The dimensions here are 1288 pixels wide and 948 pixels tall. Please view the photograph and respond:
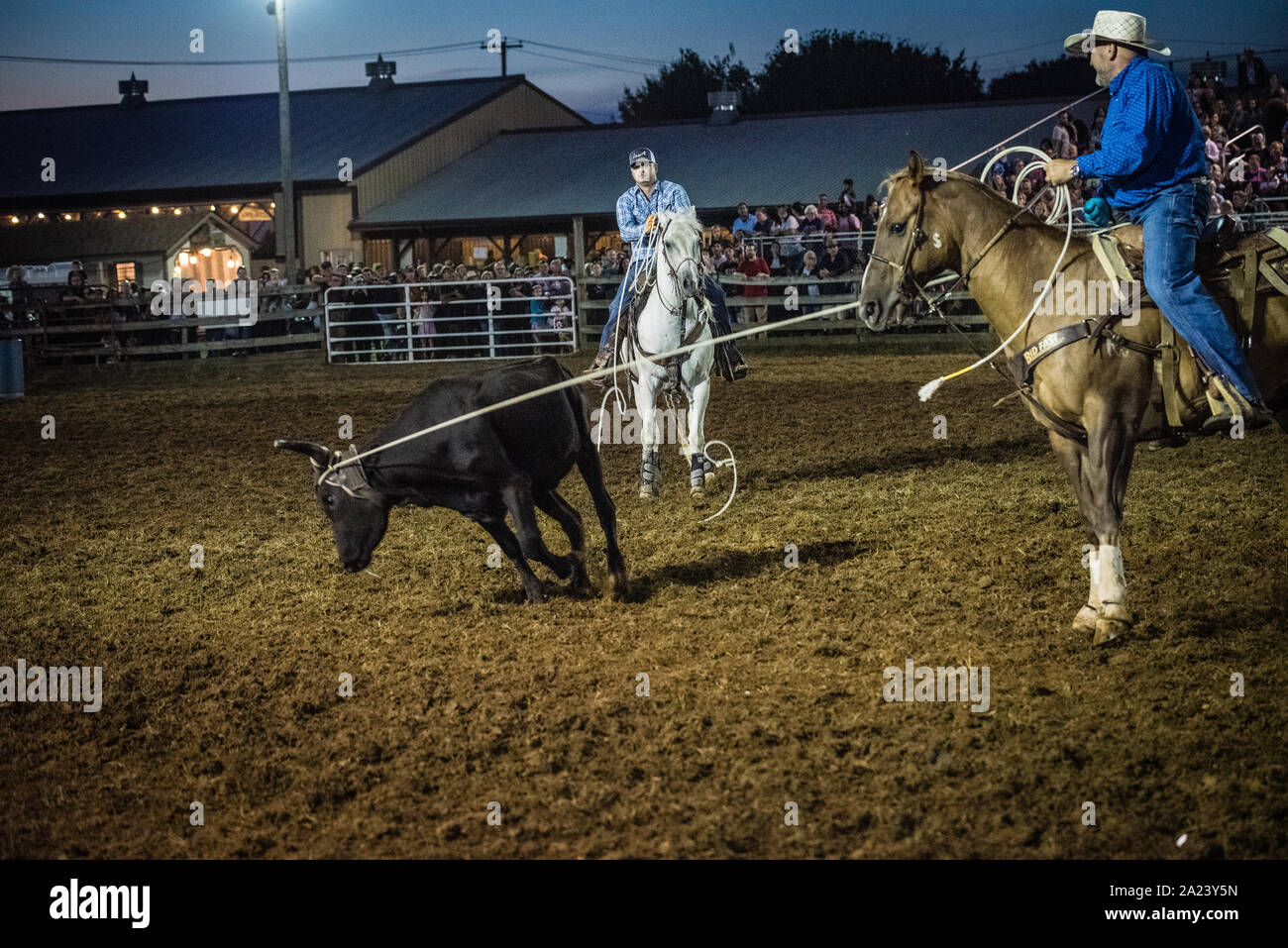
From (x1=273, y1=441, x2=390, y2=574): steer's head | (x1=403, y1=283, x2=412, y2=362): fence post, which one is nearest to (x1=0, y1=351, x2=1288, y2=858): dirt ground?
(x1=273, y1=441, x2=390, y2=574): steer's head

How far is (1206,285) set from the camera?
5.68 meters

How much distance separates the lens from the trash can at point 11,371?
18.1m

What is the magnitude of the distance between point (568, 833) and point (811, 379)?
43.9 ft

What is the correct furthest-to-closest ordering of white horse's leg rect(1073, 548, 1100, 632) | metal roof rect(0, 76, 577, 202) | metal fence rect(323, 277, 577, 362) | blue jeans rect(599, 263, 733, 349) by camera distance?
metal roof rect(0, 76, 577, 202)
metal fence rect(323, 277, 577, 362)
blue jeans rect(599, 263, 733, 349)
white horse's leg rect(1073, 548, 1100, 632)

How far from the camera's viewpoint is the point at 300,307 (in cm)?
2658

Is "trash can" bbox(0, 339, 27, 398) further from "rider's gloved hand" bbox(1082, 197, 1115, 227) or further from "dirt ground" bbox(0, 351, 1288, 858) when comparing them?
"rider's gloved hand" bbox(1082, 197, 1115, 227)

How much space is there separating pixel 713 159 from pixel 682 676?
28943 millimetres

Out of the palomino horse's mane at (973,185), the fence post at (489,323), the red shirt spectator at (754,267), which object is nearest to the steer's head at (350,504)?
the palomino horse's mane at (973,185)

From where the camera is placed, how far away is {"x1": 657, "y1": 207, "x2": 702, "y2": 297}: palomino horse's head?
9.09 m

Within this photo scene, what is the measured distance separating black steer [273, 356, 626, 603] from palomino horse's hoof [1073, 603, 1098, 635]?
2.71m

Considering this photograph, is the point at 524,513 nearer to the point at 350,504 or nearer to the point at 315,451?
the point at 350,504

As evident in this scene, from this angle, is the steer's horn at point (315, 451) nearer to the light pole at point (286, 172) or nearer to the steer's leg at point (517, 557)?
the steer's leg at point (517, 557)

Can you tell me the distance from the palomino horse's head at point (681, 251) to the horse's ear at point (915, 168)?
335 cm
